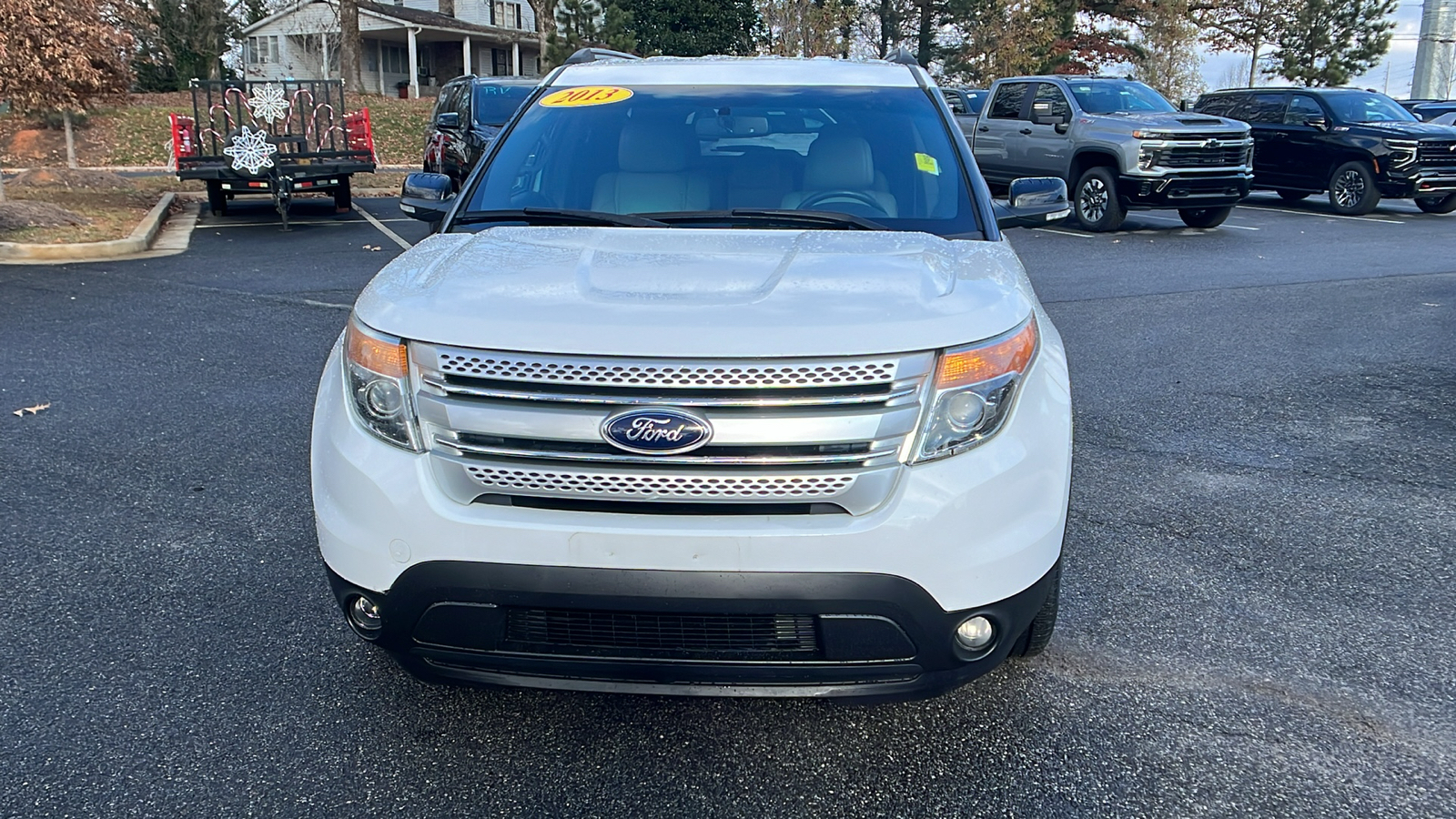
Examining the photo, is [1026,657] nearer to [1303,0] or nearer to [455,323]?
[455,323]

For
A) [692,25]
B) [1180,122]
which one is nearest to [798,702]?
[1180,122]

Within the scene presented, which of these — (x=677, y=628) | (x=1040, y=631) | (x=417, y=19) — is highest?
(x=417, y=19)

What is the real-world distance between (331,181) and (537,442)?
14349 millimetres

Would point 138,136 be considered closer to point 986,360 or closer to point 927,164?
point 927,164

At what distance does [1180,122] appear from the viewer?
14.5 meters

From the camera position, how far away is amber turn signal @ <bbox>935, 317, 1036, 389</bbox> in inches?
101

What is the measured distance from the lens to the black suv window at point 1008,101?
16562 mm

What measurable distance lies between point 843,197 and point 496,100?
11337 millimetres

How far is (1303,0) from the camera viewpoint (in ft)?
135

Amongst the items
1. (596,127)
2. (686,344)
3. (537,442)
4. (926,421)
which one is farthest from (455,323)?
(596,127)

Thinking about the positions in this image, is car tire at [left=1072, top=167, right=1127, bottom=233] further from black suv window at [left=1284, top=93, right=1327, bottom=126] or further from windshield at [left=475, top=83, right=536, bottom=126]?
windshield at [left=475, top=83, right=536, bottom=126]

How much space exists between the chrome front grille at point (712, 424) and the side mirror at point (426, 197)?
6.50 ft

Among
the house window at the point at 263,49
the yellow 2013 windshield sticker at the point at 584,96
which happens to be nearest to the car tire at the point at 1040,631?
the yellow 2013 windshield sticker at the point at 584,96

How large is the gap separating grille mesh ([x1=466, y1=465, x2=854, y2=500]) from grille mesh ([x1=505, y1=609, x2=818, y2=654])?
273 mm
